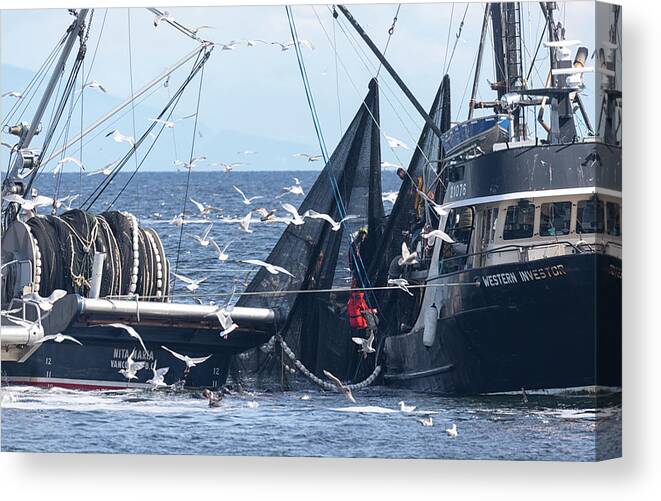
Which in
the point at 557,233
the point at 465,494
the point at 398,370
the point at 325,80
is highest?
the point at 325,80

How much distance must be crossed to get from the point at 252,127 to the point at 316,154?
759 millimetres

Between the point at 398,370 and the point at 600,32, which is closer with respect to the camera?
the point at 600,32

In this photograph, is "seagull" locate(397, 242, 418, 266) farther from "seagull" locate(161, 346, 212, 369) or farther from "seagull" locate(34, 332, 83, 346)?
"seagull" locate(34, 332, 83, 346)

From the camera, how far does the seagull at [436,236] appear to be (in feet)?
61.6

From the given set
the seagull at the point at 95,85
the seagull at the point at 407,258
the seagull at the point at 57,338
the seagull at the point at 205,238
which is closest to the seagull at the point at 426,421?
the seagull at the point at 407,258

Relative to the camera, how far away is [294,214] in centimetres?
1922

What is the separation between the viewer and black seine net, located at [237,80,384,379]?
62.3 ft

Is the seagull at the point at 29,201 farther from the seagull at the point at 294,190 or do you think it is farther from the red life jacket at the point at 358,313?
the red life jacket at the point at 358,313

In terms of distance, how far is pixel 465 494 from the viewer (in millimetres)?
17891

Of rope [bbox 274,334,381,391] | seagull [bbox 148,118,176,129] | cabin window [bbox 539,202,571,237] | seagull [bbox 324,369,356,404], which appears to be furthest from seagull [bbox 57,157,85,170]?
cabin window [bbox 539,202,571,237]

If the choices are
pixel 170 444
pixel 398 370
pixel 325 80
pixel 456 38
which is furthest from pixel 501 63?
pixel 170 444

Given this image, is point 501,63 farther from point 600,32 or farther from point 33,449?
point 33,449

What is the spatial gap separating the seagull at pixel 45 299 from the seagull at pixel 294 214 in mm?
2701

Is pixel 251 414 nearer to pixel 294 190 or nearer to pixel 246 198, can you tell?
pixel 246 198
